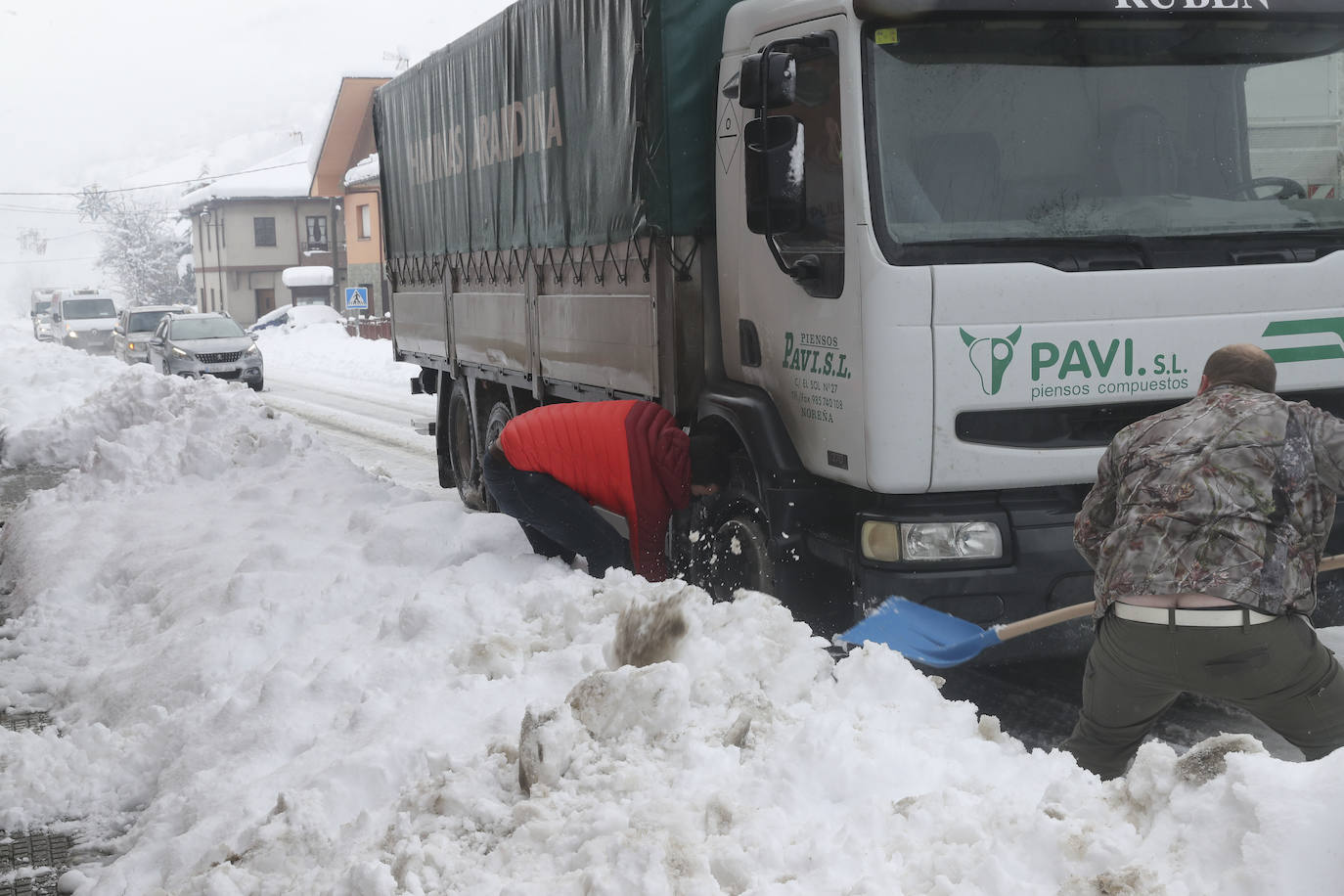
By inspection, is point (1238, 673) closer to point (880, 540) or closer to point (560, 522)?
point (880, 540)

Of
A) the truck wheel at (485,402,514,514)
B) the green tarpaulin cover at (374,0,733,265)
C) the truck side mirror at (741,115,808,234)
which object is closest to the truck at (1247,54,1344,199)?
the truck side mirror at (741,115,808,234)

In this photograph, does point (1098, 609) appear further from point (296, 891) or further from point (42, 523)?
point (42, 523)

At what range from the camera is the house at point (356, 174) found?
152 feet

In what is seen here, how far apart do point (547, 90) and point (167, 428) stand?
17.6ft

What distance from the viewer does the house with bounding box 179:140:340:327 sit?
65.9m

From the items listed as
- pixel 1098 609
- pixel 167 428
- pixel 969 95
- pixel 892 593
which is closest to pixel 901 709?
pixel 1098 609

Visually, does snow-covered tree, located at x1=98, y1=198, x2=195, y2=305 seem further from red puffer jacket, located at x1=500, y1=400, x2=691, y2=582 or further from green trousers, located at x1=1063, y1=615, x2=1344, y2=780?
green trousers, located at x1=1063, y1=615, x2=1344, y2=780

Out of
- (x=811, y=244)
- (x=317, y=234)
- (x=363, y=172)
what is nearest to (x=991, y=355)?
(x=811, y=244)

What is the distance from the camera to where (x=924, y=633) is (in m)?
5.27

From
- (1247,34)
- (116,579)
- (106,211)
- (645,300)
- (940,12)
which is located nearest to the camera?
(940,12)

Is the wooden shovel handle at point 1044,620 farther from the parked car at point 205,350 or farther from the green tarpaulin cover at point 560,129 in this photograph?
the parked car at point 205,350

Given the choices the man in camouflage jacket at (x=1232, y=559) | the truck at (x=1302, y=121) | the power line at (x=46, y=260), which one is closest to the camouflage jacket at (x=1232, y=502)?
the man in camouflage jacket at (x=1232, y=559)

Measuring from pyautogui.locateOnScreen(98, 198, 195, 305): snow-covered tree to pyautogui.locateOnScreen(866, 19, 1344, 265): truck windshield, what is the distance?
257 ft

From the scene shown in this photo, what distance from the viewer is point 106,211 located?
84062mm
